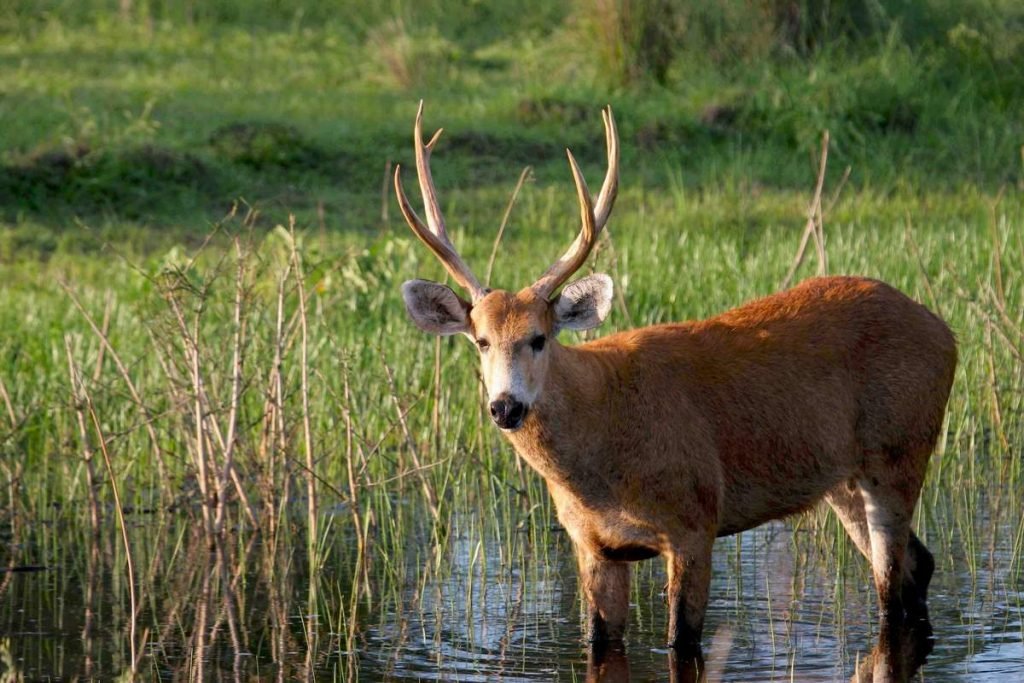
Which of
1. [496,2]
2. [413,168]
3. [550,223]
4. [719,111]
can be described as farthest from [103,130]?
[496,2]

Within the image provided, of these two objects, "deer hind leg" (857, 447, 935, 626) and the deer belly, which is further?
"deer hind leg" (857, 447, 935, 626)

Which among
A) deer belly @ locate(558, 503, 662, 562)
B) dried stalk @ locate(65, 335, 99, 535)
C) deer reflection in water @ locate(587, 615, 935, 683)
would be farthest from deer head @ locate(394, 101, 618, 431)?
dried stalk @ locate(65, 335, 99, 535)

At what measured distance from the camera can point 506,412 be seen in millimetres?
5562

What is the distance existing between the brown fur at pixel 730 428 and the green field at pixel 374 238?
0.77 meters

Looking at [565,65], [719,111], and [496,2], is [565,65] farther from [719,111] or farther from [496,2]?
[496,2]

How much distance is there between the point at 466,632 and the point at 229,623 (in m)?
0.93

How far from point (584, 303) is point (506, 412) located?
0.65 m

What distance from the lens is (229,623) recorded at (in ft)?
22.7

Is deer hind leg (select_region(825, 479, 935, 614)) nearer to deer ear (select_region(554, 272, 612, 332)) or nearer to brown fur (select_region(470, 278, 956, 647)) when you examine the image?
brown fur (select_region(470, 278, 956, 647))

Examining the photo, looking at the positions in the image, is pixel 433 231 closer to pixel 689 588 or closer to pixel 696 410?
pixel 696 410

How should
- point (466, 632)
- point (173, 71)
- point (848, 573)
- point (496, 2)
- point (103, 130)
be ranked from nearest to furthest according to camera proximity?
point (466, 632), point (848, 573), point (103, 130), point (173, 71), point (496, 2)

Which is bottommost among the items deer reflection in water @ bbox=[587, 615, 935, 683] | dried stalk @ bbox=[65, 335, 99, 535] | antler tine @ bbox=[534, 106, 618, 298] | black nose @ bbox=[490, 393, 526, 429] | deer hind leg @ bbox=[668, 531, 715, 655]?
Result: deer reflection in water @ bbox=[587, 615, 935, 683]

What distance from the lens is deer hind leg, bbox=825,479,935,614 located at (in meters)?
6.78

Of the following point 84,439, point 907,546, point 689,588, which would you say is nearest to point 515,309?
point 689,588
